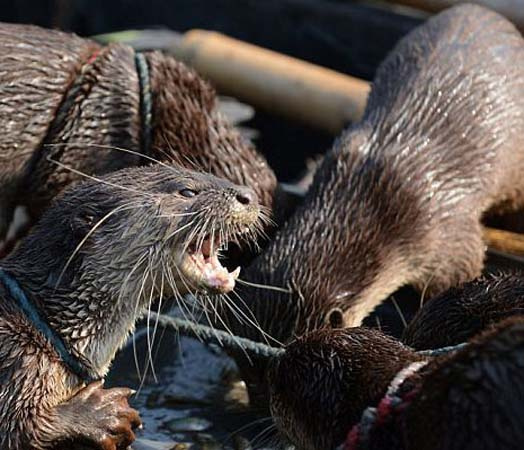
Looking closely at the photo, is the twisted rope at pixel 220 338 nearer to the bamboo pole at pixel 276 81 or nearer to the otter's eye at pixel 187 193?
the otter's eye at pixel 187 193

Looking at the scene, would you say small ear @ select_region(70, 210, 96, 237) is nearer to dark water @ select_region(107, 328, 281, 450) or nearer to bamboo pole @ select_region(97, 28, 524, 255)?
dark water @ select_region(107, 328, 281, 450)

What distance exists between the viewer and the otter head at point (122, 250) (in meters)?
3.09

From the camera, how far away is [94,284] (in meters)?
3.11

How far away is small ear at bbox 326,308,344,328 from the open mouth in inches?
32.3

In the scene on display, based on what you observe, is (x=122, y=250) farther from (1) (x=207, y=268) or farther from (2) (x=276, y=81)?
(2) (x=276, y=81)

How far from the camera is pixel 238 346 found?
12.2ft

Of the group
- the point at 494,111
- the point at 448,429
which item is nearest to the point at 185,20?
A: the point at 494,111

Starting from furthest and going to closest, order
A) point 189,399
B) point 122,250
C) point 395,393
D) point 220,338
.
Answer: point 189,399
point 220,338
point 122,250
point 395,393

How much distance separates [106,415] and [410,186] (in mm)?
1719

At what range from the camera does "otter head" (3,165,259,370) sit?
3086 mm

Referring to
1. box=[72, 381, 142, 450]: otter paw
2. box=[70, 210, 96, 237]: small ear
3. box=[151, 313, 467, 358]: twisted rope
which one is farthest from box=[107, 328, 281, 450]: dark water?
box=[70, 210, 96, 237]: small ear

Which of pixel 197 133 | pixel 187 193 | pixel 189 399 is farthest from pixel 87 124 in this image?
pixel 187 193

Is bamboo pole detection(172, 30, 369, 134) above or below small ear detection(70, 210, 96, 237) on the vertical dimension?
below

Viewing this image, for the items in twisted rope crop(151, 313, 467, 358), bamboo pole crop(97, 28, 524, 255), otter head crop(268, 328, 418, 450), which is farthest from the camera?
bamboo pole crop(97, 28, 524, 255)
